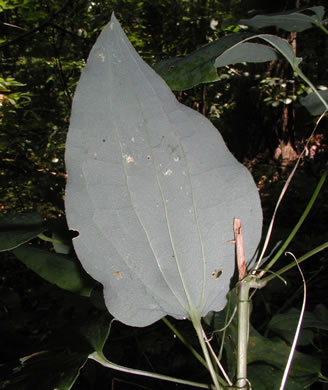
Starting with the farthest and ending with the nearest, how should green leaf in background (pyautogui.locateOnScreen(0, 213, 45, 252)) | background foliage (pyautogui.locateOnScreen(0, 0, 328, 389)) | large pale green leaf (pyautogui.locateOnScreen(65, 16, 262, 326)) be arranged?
1. background foliage (pyautogui.locateOnScreen(0, 0, 328, 389))
2. green leaf in background (pyautogui.locateOnScreen(0, 213, 45, 252))
3. large pale green leaf (pyautogui.locateOnScreen(65, 16, 262, 326))

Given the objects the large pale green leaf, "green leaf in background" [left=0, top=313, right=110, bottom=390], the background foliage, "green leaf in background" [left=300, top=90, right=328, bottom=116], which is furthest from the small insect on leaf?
the background foliage

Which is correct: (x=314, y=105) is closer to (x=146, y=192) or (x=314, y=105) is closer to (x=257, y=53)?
(x=257, y=53)

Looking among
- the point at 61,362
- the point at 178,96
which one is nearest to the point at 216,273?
the point at 61,362

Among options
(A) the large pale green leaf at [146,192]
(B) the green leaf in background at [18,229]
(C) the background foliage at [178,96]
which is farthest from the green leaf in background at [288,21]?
(C) the background foliage at [178,96]

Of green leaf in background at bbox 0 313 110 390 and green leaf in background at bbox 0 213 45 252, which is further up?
green leaf in background at bbox 0 213 45 252

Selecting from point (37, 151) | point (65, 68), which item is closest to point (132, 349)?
point (37, 151)

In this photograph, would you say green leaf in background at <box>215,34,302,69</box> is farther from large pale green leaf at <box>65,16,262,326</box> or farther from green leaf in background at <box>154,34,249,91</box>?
large pale green leaf at <box>65,16,262,326</box>

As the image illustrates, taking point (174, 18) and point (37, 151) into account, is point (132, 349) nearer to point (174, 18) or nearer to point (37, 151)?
point (37, 151)
